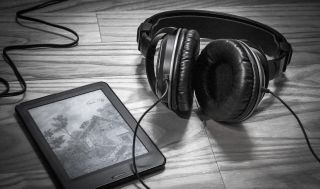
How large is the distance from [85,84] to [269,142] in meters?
0.41

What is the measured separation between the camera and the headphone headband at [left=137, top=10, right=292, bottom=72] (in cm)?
100

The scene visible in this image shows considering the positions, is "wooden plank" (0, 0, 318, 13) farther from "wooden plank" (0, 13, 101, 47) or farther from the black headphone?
the black headphone

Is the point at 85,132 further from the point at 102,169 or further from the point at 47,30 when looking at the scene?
the point at 47,30

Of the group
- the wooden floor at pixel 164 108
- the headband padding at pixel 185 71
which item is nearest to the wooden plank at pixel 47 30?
the wooden floor at pixel 164 108

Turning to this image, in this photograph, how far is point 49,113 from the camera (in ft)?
2.72

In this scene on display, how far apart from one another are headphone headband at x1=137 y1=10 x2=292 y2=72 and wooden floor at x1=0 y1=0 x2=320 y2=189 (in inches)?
3.6

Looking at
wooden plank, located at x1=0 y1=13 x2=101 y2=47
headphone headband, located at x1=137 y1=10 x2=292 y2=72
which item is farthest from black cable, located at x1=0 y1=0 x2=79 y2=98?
headphone headband, located at x1=137 y1=10 x2=292 y2=72

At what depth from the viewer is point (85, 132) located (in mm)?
801

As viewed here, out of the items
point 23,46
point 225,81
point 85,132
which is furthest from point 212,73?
point 23,46

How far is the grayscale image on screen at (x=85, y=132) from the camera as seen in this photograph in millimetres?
750

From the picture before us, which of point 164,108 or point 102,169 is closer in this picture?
point 102,169

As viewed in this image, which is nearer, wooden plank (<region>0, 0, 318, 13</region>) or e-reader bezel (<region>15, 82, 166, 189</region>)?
e-reader bezel (<region>15, 82, 166, 189</region>)

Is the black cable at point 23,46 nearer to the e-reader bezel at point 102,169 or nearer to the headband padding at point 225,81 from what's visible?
the e-reader bezel at point 102,169

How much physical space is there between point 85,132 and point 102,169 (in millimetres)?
97
